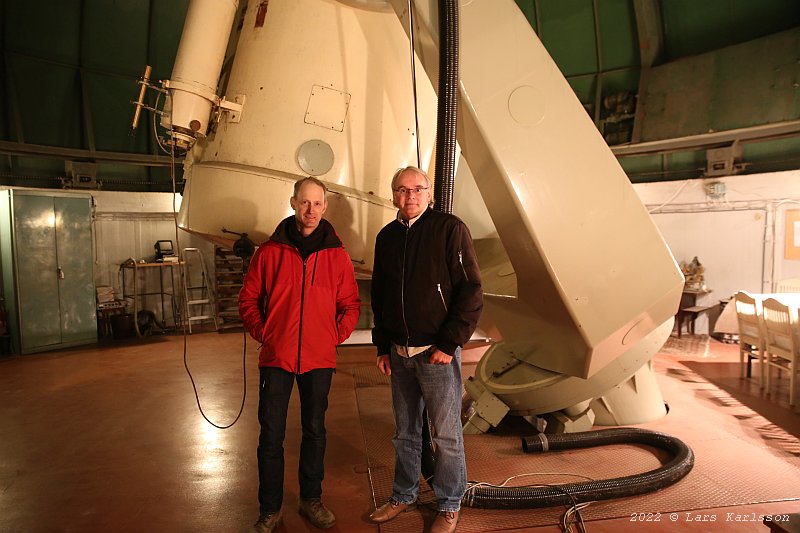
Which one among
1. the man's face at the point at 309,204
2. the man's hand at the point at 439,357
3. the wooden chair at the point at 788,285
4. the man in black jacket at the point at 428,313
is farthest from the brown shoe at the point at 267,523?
the wooden chair at the point at 788,285

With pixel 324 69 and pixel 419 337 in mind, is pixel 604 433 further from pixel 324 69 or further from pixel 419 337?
pixel 324 69

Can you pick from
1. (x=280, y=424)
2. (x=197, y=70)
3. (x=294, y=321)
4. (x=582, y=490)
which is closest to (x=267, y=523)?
(x=280, y=424)

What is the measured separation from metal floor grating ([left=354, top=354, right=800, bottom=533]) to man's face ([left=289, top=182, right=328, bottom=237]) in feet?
4.80

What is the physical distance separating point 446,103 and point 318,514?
1.97 meters

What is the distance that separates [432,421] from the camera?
212 centimetres

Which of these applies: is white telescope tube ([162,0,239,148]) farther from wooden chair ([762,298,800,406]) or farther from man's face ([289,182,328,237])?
wooden chair ([762,298,800,406])

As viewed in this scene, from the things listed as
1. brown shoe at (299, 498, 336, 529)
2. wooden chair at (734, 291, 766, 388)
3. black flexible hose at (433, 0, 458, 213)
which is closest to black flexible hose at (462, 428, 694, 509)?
brown shoe at (299, 498, 336, 529)

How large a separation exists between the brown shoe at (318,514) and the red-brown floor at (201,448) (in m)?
0.06

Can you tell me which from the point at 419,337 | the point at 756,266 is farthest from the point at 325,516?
the point at 756,266

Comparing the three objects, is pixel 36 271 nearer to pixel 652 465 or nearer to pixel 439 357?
pixel 439 357

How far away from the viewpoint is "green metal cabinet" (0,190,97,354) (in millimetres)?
5922

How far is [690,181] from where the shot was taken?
7.16m

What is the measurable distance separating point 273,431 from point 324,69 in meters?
2.14

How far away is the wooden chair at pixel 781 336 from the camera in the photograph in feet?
13.0
